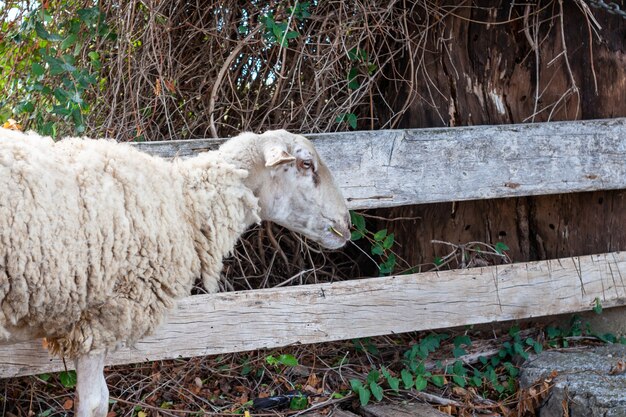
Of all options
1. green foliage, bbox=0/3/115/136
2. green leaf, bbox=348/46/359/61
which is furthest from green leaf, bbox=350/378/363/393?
green foliage, bbox=0/3/115/136

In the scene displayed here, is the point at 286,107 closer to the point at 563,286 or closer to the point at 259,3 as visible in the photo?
the point at 259,3

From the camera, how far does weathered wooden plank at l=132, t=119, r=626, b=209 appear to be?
368cm

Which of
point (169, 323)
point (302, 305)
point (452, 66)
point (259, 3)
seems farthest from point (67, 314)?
point (452, 66)

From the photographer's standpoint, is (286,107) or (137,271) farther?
(286,107)

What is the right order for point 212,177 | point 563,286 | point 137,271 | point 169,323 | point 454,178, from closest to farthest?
point 137,271 < point 212,177 < point 169,323 < point 454,178 < point 563,286

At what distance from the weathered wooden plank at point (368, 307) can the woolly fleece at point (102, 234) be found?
16.9 inches

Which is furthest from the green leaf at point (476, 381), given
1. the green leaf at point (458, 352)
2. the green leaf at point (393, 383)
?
the green leaf at point (393, 383)

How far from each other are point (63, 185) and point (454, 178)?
185cm

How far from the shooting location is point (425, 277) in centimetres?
386

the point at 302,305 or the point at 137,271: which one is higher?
the point at 137,271

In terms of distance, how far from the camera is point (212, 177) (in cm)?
314

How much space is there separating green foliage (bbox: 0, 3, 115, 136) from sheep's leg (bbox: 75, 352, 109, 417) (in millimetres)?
1334

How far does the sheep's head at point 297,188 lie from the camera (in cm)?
323

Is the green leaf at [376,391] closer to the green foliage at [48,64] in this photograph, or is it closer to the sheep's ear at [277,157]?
the sheep's ear at [277,157]
